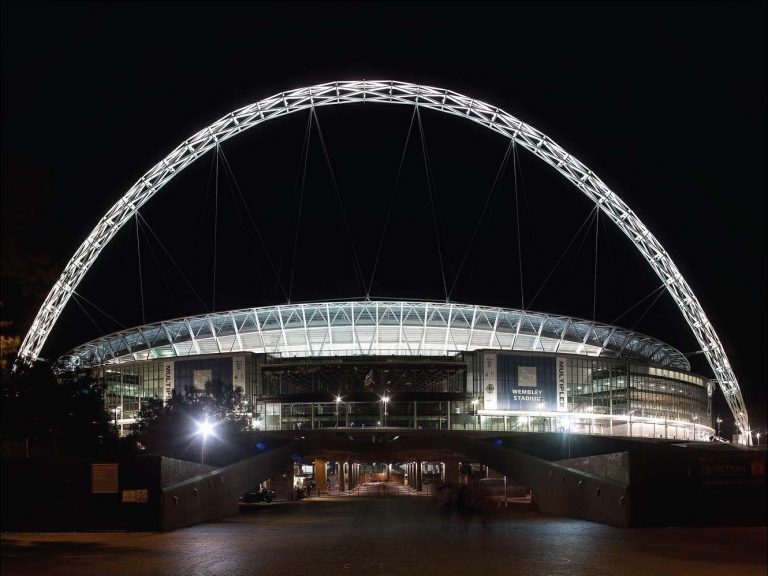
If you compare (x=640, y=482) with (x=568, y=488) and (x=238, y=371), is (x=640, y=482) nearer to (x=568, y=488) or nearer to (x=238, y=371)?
(x=568, y=488)

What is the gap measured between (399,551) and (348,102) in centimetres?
4004

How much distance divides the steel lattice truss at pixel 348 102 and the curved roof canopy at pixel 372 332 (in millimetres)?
18417

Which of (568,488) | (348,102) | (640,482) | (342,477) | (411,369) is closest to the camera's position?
(640,482)

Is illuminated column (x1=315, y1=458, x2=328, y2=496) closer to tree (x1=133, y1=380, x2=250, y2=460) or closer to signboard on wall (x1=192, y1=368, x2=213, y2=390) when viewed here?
tree (x1=133, y1=380, x2=250, y2=460)

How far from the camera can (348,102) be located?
5859 centimetres

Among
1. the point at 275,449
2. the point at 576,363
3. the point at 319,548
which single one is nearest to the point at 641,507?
the point at 319,548

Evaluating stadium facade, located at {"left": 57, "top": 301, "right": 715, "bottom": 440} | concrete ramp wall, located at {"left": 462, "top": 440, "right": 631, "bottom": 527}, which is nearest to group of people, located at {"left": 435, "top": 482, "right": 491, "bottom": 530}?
concrete ramp wall, located at {"left": 462, "top": 440, "right": 631, "bottom": 527}

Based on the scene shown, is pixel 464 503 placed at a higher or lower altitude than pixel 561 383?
lower

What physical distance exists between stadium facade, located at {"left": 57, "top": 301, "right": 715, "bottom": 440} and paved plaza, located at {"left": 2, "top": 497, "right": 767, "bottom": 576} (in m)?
55.5

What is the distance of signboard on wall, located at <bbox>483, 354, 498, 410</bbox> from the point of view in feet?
299

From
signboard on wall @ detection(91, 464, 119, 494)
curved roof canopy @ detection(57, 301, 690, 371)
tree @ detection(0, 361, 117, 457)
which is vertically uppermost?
curved roof canopy @ detection(57, 301, 690, 371)

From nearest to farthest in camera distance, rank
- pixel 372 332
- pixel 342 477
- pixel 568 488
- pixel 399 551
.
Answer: pixel 399 551 < pixel 568 488 < pixel 342 477 < pixel 372 332

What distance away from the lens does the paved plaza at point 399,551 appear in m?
19.2

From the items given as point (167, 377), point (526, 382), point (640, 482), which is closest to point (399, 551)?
point (640, 482)
